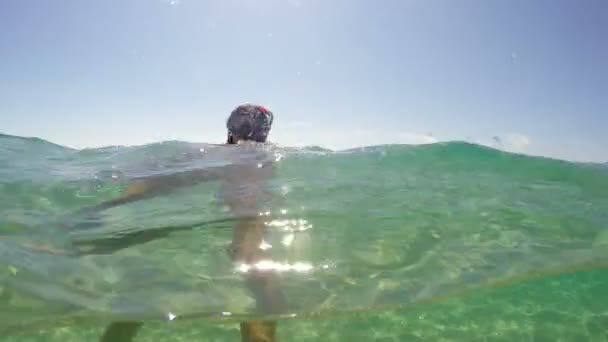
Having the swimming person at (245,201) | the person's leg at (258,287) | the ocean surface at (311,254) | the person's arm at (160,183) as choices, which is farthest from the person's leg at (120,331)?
the person's arm at (160,183)

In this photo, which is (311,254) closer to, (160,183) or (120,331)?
(120,331)

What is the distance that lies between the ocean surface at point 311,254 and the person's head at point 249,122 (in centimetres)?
46

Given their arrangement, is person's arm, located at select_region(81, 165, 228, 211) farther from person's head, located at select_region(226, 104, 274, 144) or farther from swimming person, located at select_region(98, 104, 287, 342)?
person's head, located at select_region(226, 104, 274, 144)

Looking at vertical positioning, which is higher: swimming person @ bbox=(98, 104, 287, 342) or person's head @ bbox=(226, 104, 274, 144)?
person's head @ bbox=(226, 104, 274, 144)

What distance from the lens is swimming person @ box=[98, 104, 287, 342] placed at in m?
4.72

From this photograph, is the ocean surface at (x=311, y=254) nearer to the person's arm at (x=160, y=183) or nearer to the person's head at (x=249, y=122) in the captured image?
the person's arm at (x=160, y=183)

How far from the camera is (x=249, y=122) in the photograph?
816cm

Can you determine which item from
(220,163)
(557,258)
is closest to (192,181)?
(220,163)

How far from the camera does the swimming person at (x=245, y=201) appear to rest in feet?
15.5

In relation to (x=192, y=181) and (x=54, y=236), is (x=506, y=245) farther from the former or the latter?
(x=54, y=236)

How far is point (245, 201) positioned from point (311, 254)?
184 centimetres

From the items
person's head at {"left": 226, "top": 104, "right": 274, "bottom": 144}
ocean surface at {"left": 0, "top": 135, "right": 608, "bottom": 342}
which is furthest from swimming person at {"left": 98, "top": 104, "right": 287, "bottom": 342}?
ocean surface at {"left": 0, "top": 135, "right": 608, "bottom": 342}

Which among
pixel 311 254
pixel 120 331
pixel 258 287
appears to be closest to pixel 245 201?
pixel 311 254

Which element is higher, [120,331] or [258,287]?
[258,287]
